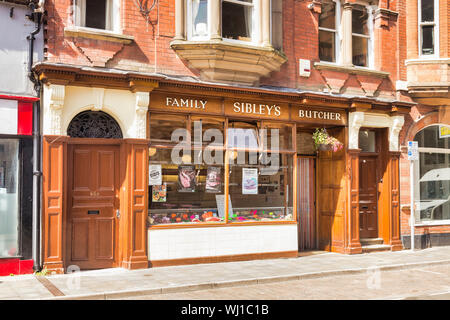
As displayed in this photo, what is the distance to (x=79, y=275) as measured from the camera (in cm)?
963

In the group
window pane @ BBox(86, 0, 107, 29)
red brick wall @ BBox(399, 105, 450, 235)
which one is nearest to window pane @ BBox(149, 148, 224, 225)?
window pane @ BBox(86, 0, 107, 29)

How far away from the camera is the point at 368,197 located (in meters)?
14.0

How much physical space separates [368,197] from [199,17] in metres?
6.89

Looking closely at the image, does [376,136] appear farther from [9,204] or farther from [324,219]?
[9,204]

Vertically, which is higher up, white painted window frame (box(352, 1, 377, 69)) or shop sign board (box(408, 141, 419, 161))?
white painted window frame (box(352, 1, 377, 69))

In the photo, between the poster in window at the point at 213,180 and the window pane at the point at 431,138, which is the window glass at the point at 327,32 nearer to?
the window pane at the point at 431,138

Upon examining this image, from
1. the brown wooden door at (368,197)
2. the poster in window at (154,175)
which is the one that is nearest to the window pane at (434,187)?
the brown wooden door at (368,197)

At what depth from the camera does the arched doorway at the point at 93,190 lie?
33.2 feet

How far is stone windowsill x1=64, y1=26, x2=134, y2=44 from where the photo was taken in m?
10.1

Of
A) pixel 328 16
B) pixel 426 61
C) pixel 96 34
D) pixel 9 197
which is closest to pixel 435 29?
pixel 426 61

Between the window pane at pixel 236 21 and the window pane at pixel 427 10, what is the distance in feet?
19.5

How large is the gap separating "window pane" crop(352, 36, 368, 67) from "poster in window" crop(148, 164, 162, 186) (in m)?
6.72

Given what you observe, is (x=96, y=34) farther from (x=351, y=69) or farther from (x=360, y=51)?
(x=360, y=51)

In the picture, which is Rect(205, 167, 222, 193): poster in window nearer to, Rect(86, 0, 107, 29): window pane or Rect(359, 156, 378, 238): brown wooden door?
Rect(86, 0, 107, 29): window pane
